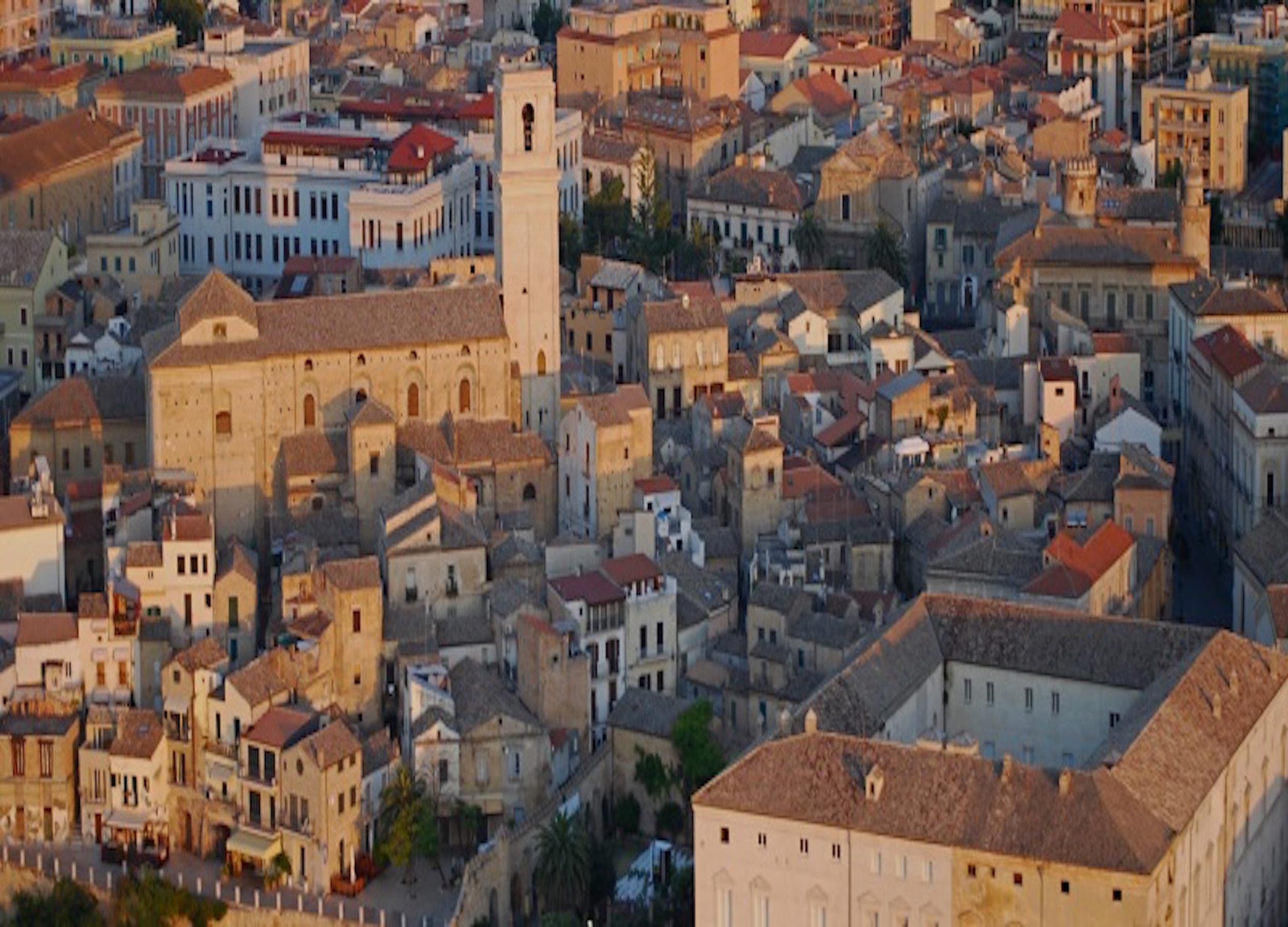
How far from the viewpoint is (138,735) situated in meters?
65.8

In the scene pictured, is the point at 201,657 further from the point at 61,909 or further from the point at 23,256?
the point at 23,256

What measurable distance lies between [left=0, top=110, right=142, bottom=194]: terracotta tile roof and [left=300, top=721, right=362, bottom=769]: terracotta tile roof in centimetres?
3130

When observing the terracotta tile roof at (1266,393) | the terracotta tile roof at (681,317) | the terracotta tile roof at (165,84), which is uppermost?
the terracotta tile roof at (165,84)

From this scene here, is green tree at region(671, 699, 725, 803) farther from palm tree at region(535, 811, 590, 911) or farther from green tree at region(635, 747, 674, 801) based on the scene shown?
palm tree at region(535, 811, 590, 911)

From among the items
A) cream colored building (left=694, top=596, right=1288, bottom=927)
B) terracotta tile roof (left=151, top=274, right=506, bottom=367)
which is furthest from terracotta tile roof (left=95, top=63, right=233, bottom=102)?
cream colored building (left=694, top=596, right=1288, bottom=927)

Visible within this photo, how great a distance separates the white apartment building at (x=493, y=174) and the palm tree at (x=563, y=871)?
23000mm

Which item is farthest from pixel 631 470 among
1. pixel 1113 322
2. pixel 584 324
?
pixel 1113 322

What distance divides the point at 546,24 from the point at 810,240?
2355 cm

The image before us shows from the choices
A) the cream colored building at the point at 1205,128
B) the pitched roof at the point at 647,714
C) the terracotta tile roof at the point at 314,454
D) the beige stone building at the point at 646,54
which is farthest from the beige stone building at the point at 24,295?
the cream colored building at the point at 1205,128

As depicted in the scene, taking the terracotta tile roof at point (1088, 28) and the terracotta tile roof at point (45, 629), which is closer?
the terracotta tile roof at point (45, 629)

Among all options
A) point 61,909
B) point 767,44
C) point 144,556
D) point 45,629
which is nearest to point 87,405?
point 144,556

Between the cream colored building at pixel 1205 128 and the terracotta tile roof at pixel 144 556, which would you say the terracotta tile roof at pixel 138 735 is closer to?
the terracotta tile roof at pixel 144 556

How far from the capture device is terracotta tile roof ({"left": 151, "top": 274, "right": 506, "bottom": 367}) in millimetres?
73250

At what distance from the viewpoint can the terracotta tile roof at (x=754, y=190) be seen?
94.2 m
